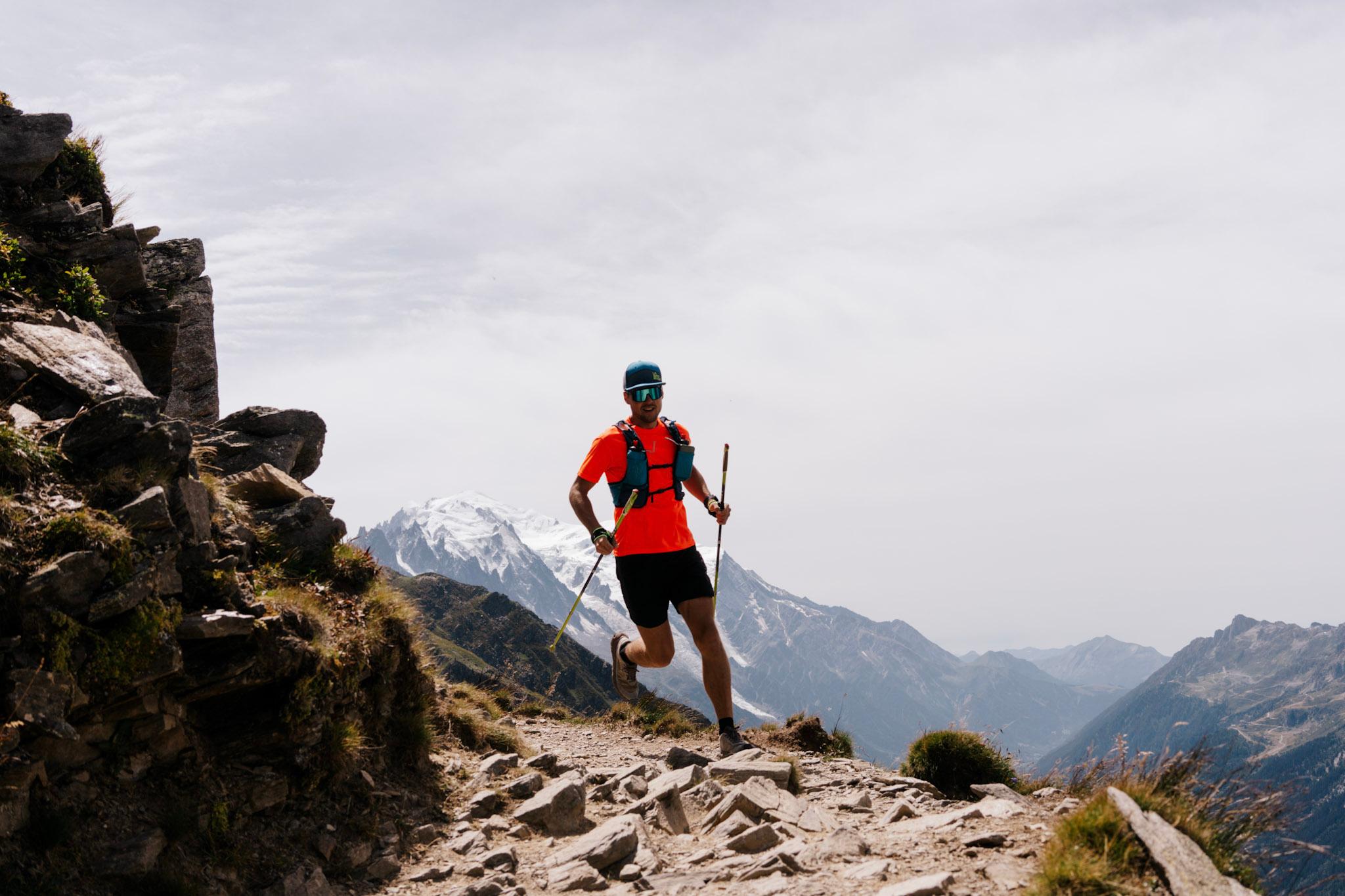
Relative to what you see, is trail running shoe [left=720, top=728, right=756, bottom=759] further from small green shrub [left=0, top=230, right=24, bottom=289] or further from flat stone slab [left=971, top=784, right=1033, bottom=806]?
small green shrub [left=0, top=230, right=24, bottom=289]

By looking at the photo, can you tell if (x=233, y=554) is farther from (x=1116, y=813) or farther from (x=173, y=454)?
(x=1116, y=813)

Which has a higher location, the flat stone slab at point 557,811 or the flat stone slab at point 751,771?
the flat stone slab at point 751,771

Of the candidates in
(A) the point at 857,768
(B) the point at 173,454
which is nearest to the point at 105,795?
(B) the point at 173,454

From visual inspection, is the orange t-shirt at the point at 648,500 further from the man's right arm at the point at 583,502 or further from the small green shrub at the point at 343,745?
the small green shrub at the point at 343,745

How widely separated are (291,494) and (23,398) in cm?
316

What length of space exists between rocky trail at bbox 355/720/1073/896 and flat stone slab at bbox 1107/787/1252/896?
0.81 metres

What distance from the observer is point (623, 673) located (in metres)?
12.1

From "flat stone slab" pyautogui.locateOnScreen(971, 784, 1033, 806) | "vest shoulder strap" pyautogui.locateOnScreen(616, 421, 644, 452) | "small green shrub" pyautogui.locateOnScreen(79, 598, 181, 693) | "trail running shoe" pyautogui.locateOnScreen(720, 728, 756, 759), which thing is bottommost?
"flat stone slab" pyautogui.locateOnScreen(971, 784, 1033, 806)

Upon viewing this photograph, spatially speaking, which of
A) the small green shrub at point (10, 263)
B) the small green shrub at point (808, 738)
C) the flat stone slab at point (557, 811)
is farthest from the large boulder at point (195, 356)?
the small green shrub at point (808, 738)

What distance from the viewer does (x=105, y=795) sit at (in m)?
6.55

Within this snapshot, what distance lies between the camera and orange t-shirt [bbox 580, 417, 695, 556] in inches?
415

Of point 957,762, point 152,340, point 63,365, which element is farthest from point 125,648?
point 957,762

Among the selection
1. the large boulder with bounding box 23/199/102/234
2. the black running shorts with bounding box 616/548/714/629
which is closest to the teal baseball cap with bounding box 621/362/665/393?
the black running shorts with bounding box 616/548/714/629

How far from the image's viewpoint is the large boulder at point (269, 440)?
1152 cm
